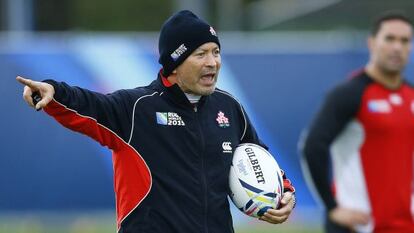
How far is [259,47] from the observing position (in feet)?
45.3

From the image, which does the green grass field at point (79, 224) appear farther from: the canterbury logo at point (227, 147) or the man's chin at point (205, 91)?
the man's chin at point (205, 91)

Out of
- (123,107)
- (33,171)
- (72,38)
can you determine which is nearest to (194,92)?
(123,107)

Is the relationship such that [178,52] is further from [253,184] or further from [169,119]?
[253,184]

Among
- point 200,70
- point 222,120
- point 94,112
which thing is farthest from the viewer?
point 222,120

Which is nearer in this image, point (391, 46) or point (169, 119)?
point (169, 119)

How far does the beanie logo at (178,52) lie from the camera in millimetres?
5914

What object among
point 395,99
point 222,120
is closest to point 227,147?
point 222,120

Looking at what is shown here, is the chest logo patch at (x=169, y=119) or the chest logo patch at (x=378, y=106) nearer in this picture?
the chest logo patch at (x=169, y=119)

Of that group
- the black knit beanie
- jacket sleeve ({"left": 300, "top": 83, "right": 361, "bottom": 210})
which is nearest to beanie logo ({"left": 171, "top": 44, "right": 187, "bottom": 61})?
the black knit beanie

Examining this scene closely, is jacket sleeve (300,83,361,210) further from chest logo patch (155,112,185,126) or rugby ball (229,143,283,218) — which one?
chest logo patch (155,112,185,126)

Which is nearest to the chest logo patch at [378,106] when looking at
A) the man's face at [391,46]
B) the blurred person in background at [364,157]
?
the blurred person in background at [364,157]

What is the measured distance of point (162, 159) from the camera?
227 inches

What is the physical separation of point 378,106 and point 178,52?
2.03 meters

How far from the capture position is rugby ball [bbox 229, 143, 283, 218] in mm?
5918
